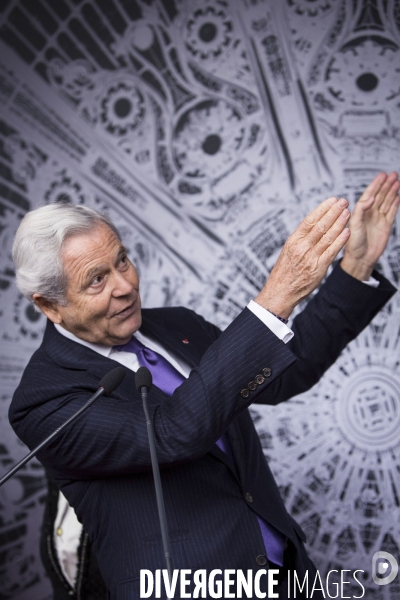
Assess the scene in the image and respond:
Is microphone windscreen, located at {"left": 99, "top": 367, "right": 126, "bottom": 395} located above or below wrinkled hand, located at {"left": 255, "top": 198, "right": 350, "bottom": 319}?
below

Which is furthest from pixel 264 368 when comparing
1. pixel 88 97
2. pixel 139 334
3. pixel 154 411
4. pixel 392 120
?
pixel 88 97

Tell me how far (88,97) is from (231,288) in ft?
3.20

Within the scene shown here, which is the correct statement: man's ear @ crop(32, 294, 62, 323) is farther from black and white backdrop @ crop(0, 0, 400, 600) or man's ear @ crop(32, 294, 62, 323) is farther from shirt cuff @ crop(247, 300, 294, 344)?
black and white backdrop @ crop(0, 0, 400, 600)

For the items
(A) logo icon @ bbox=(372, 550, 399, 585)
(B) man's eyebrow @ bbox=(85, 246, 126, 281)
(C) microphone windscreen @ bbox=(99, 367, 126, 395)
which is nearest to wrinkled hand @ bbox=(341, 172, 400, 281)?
(B) man's eyebrow @ bbox=(85, 246, 126, 281)

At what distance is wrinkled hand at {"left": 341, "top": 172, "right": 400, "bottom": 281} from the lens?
5.81ft

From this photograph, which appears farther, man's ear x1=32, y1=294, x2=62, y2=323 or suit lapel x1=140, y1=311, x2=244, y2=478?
man's ear x1=32, y1=294, x2=62, y2=323

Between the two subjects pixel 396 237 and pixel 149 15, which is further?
pixel 149 15

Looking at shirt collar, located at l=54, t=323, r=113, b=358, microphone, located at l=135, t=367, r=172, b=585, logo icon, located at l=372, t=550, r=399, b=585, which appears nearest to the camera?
microphone, located at l=135, t=367, r=172, b=585

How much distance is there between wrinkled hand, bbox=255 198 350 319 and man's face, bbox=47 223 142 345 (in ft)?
1.21

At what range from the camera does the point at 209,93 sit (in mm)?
2807

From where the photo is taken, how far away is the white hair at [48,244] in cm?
164

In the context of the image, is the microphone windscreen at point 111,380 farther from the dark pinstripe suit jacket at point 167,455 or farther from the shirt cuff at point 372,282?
the shirt cuff at point 372,282

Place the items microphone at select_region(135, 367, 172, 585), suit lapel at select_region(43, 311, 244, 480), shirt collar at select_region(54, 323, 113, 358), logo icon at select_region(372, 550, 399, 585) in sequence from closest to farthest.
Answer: microphone at select_region(135, 367, 172, 585), suit lapel at select_region(43, 311, 244, 480), shirt collar at select_region(54, 323, 113, 358), logo icon at select_region(372, 550, 399, 585)

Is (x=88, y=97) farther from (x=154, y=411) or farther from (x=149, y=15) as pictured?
(x=154, y=411)
